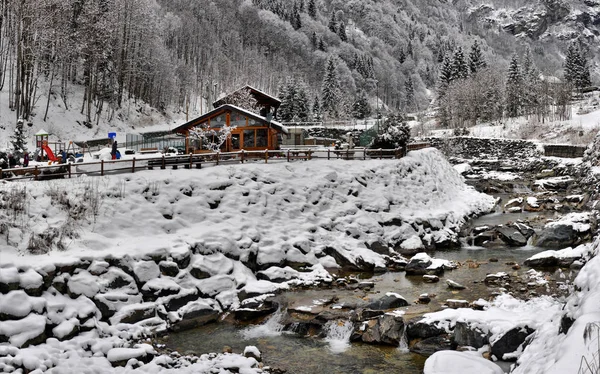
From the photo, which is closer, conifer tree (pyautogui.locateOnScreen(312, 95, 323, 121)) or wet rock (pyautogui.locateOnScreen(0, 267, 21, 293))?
wet rock (pyautogui.locateOnScreen(0, 267, 21, 293))

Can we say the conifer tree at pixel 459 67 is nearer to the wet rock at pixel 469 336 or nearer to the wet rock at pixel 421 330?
the wet rock at pixel 421 330

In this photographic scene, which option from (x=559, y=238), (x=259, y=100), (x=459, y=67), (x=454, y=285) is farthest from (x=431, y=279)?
(x=459, y=67)

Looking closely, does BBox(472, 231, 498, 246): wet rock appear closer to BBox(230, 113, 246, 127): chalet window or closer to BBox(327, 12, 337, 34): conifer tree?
BBox(230, 113, 246, 127): chalet window

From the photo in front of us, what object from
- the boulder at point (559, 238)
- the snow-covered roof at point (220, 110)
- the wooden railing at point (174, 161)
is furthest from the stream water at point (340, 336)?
the snow-covered roof at point (220, 110)

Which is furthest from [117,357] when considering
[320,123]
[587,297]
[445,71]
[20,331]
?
[445,71]

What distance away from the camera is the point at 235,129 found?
3603cm

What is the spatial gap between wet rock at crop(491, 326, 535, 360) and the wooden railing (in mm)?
17060

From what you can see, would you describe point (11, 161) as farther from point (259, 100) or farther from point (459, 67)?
point (459, 67)

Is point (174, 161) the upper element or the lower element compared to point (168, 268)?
upper

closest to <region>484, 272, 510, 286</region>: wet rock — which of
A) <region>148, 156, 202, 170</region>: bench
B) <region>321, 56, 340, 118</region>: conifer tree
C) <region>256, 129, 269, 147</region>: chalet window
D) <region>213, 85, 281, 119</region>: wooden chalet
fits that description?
<region>148, 156, 202, 170</region>: bench

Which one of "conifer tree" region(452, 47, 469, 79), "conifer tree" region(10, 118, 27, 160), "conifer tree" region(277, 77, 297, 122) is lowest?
"conifer tree" region(10, 118, 27, 160)

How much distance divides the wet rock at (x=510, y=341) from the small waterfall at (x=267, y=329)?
6641mm

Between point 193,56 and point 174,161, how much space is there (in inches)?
3273

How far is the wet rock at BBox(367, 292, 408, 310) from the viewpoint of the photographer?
16.3m
